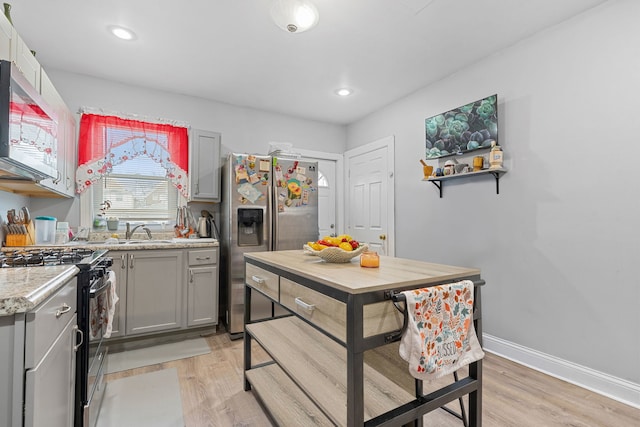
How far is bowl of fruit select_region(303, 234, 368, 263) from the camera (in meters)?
1.59

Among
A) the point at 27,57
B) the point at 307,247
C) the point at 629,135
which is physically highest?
the point at 27,57

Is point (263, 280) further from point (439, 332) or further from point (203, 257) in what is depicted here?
point (203, 257)

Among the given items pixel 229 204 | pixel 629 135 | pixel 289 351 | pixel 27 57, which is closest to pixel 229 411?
pixel 289 351

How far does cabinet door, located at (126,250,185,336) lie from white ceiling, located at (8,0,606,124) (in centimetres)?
177

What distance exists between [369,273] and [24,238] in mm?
2811

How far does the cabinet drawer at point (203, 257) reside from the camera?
2.96 metres

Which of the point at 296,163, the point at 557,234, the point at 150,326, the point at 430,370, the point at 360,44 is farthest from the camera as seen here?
the point at 296,163

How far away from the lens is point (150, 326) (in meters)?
2.78

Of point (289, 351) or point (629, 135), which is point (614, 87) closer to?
point (629, 135)

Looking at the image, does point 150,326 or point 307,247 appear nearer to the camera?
point 307,247

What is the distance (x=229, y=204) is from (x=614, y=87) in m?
3.13

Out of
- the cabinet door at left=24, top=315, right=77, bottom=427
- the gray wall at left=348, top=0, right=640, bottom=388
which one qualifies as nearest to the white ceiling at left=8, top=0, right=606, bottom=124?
the gray wall at left=348, top=0, right=640, bottom=388

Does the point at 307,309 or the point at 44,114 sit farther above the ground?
the point at 44,114

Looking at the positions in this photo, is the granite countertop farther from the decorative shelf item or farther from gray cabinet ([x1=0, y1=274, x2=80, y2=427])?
the decorative shelf item
